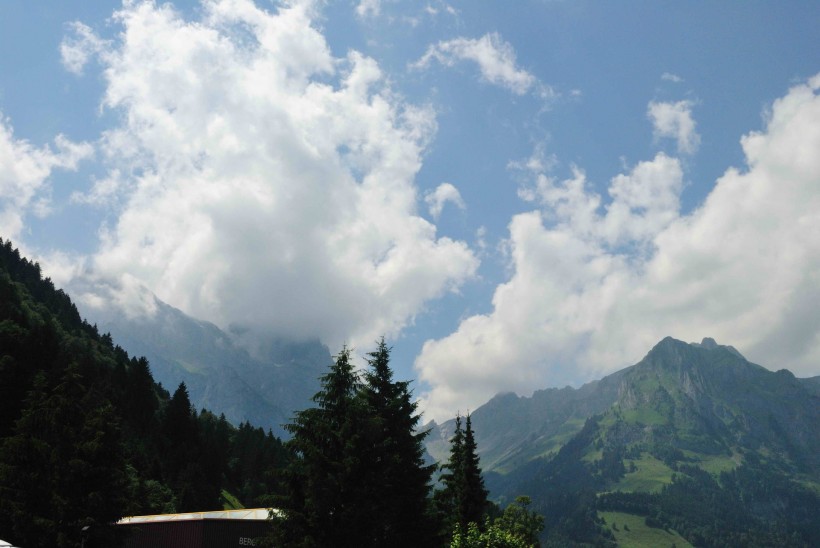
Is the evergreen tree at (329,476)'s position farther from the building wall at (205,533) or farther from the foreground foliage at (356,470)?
the building wall at (205,533)

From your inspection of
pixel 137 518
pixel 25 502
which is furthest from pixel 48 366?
pixel 25 502

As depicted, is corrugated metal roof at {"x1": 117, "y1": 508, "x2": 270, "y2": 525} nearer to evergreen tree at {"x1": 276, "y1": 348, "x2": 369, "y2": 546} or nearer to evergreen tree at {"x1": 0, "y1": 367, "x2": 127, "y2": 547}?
evergreen tree at {"x1": 0, "y1": 367, "x2": 127, "y2": 547}

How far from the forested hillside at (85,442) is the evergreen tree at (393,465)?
7177 millimetres

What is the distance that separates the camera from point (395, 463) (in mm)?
40844

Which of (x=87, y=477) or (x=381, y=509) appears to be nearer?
(x=381, y=509)

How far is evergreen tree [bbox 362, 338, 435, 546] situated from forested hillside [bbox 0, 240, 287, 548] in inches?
283

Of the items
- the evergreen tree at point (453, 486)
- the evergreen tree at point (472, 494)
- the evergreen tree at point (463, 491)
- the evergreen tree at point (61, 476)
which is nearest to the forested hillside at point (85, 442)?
the evergreen tree at point (61, 476)

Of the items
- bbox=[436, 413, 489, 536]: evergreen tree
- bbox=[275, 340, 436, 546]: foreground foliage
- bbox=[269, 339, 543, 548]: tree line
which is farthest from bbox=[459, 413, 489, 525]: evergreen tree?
bbox=[275, 340, 436, 546]: foreground foliage

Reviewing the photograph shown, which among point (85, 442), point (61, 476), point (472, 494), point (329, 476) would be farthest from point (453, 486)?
point (61, 476)

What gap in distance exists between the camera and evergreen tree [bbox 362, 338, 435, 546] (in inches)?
1548

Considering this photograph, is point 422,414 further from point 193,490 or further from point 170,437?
point 170,437

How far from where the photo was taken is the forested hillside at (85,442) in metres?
46.2

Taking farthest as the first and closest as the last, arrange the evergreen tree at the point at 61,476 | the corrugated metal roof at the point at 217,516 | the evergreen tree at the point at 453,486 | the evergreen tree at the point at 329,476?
1. the evergreen tree at the point at 453,486
2. the corrugated metal roof at the point at 217,516
3. the evergreen tree at the point at 61,476
4. the evergreen tree at the point at 329,476

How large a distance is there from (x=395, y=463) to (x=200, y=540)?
22.9 meters
